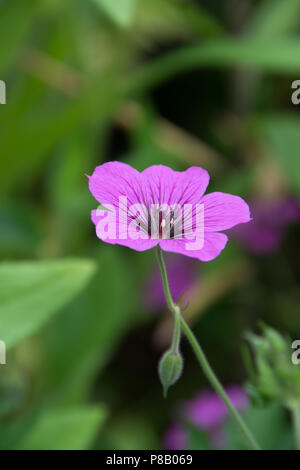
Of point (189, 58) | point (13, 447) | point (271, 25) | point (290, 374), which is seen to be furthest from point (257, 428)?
point (271, 25)

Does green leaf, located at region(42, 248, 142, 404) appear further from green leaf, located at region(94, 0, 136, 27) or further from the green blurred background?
green leaf, located at region(94, 0, 136, 27)

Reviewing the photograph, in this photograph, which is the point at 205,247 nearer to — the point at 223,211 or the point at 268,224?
the point at 223,211

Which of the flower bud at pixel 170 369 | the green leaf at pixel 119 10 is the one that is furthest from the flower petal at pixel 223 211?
the green leaf at pixel 119 10

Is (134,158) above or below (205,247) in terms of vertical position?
above

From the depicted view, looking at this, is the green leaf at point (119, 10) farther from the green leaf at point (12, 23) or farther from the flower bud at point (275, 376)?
the flower bud at point (275, 376)

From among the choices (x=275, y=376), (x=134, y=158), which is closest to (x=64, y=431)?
(x=275, y=376)

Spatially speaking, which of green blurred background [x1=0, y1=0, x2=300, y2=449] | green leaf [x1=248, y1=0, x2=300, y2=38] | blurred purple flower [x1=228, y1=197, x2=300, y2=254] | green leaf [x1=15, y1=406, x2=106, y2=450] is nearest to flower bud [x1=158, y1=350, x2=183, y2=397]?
green leaf [x1=15, y1=406, x2=106, y2=450]

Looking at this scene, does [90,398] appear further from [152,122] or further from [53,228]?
[152,122]

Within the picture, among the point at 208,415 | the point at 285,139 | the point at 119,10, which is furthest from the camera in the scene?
the point at 285,139
